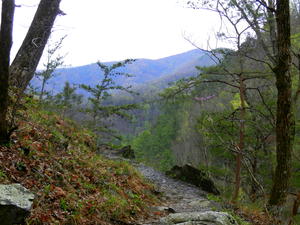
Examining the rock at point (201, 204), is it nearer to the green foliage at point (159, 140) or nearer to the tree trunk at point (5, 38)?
the tree trunk at point (5, 38)

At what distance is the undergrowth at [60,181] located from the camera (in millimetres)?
4434

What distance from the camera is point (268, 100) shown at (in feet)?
40.4

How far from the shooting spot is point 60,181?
5371 mm

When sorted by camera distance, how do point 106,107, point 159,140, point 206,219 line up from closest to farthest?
point 206,219
point 106,107
point 159,140

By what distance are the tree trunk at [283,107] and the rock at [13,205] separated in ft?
14.8

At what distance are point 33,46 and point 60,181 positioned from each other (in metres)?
3.45

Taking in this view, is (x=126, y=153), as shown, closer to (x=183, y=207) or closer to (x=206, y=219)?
(x=183, y=207)

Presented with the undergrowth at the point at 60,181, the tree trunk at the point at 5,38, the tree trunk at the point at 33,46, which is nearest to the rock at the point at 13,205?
the undergrowth at the point at 60,181

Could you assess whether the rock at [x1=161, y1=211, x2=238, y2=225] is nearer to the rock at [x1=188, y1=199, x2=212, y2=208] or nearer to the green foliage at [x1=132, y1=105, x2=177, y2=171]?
the rock at [x1=188, y1=199, x2=212, y2=208]

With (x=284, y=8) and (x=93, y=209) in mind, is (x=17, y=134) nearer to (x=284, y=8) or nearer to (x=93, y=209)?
(x=93, y=209)

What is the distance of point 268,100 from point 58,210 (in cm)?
1014

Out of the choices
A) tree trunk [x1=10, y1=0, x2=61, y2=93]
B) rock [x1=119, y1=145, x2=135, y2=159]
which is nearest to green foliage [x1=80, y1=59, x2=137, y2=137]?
rock [x1=119, y1=145, x2=135, y2=159]

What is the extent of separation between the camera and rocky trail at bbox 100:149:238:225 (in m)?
5.05

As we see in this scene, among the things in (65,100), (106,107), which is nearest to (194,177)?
(106,107)
